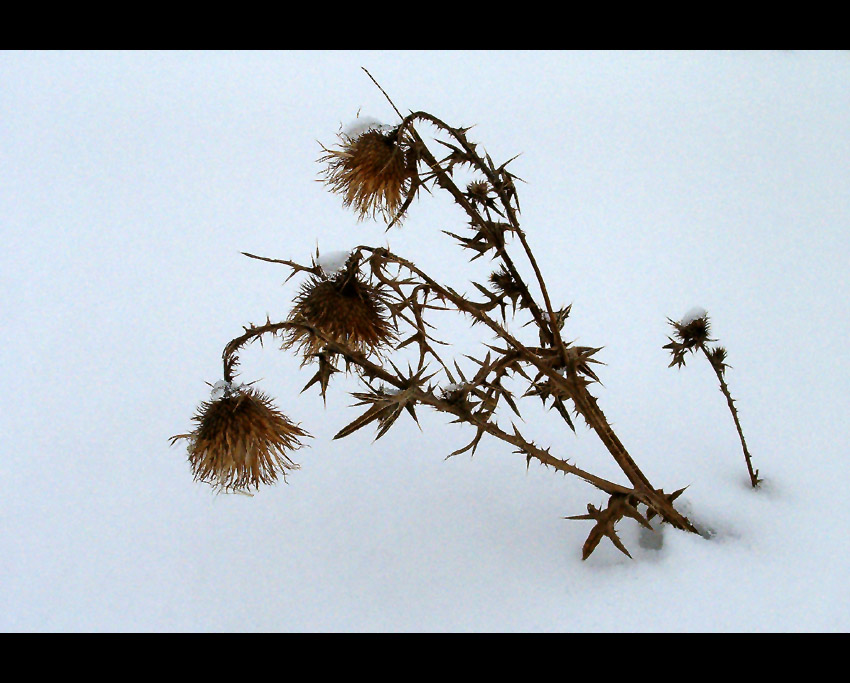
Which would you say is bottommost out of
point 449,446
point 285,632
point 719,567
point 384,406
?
point 285,632

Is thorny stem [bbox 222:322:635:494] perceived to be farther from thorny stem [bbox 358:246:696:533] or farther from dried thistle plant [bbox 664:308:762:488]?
dried thistle plant [bbox 664:308:762:488]

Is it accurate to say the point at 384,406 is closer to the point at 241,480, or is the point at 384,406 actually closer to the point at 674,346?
the point at 241,480

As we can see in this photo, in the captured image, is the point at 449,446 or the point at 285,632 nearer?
the point at 285,632

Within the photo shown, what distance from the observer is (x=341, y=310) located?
3.08ft

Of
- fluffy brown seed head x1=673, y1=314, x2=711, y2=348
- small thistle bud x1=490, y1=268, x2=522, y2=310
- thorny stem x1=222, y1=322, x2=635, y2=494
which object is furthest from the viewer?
fluffy brown seed head x1=673, y1=314, x2=711, y2=348

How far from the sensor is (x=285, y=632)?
1.03 metres

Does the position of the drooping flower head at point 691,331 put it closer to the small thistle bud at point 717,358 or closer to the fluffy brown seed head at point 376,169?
the small thistle bud at point 717,358

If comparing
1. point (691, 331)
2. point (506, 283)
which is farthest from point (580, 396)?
point (691, 331)

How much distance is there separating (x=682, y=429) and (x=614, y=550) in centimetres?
41

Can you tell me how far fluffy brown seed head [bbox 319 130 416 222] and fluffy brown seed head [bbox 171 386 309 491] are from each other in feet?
0.98

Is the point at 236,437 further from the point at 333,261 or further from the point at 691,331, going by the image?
the point at 691,331

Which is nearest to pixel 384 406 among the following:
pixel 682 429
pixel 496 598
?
pixel 496 598

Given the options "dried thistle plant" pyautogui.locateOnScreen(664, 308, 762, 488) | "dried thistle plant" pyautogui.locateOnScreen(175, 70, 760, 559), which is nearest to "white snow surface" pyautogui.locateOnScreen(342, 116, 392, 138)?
"dried thistle plant" pyautogui.locateOnScreen(175, 70, 760, 559)

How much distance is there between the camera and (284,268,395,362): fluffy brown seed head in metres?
0.94
